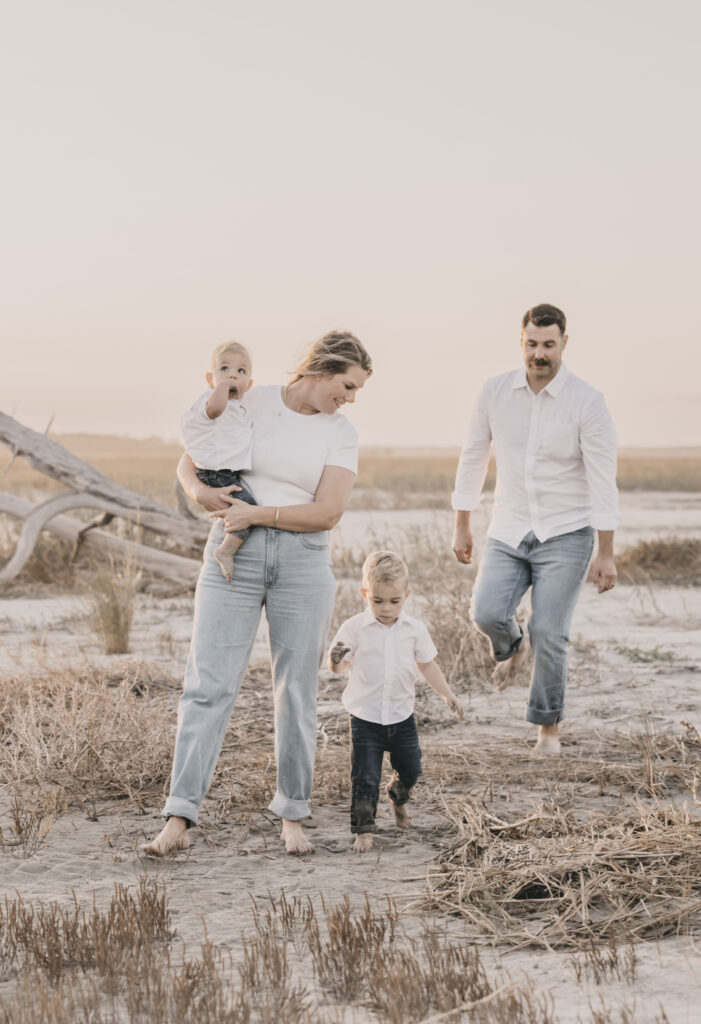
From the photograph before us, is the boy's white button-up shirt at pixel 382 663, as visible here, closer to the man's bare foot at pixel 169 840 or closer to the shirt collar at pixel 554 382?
the man's bare foot at pixel 169 840

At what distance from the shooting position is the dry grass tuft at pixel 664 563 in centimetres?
1349

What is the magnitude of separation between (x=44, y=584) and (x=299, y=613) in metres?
9.25

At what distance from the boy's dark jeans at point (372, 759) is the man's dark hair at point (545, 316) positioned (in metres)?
2.16

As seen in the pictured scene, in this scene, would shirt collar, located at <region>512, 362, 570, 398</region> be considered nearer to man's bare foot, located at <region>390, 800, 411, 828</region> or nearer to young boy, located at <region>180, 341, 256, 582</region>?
young boy, located at <region>180, 341, 256, 582</region>

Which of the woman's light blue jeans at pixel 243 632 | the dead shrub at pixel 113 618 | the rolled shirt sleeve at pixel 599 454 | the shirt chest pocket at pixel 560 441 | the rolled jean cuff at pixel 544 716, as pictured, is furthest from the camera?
the dead shrub at pixel 113 618

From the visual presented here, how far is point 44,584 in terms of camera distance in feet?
42.4

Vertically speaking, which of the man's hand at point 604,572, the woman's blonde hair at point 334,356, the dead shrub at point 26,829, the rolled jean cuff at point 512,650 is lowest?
the dead shrub at point 26,829

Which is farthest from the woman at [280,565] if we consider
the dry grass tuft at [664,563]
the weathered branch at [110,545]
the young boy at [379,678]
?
the dry grass tuft at [664,563]

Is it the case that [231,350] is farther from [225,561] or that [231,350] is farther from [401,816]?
[401,816]

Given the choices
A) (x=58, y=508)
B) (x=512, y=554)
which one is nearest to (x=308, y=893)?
(x=512, y=554)

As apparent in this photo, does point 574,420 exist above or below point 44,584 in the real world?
above

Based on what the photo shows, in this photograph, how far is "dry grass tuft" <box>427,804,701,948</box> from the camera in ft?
11.7

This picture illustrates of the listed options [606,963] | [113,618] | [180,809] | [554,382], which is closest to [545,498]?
[554,382]

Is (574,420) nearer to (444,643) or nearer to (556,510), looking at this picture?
(556,510)
